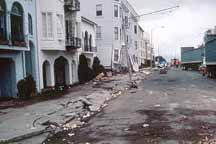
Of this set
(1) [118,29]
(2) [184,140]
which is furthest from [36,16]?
(1) [118,29]

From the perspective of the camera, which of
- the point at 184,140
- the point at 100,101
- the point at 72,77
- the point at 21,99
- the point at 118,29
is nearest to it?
the point at 184,140

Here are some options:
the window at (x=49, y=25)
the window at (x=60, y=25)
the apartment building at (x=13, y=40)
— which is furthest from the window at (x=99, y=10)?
the apartment building at (x=13, y=40)

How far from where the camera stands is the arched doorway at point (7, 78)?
24.1 m

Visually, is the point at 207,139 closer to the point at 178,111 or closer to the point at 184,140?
the point at 184,140

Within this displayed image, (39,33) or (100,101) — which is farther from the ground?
(39,33)

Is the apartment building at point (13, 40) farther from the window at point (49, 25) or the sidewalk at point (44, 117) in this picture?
the sidewalk at point (44, 117)

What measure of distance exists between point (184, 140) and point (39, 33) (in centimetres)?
1974

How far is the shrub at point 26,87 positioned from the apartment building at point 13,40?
39 centimetres

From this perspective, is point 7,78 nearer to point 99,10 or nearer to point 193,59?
point 99,10

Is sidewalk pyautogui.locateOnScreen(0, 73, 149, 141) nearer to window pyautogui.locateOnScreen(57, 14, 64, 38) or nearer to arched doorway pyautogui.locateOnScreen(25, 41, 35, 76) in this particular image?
arched doorway pyautogui.locateOnScreen(25, 41, 35, 76)

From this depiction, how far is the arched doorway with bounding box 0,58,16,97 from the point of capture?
2406cm

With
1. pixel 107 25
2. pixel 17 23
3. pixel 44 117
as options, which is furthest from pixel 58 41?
pixel 107 25

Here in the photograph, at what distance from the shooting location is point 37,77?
90.6 ft

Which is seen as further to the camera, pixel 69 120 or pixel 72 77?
pixel 72 77
